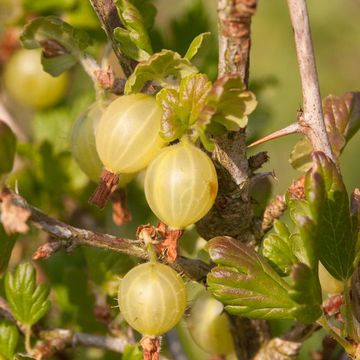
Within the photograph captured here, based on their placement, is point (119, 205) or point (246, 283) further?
point (119, 205)

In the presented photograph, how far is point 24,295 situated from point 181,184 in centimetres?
42

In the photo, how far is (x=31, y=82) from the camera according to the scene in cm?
186

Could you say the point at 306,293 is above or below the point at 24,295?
above

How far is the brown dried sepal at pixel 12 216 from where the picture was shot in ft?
2.90

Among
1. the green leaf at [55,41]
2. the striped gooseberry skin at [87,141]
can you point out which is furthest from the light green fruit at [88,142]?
the green leaf at [55,41]

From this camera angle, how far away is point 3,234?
113 centimetres

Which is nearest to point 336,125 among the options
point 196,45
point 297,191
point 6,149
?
point 297,191

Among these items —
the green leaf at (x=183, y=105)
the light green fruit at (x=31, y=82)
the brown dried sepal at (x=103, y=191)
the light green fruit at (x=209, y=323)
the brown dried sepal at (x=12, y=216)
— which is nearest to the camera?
the brown dried sepal at (x=12, y=216)

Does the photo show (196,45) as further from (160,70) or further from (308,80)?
(308,80)

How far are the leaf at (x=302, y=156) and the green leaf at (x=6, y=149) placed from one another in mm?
472

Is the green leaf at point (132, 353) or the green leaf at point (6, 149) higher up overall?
the green leaf at point (6, 149)

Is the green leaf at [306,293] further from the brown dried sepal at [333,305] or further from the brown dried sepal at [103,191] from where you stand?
the brown dried sepal at [103,191]

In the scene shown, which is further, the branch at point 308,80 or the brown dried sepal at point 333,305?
the brown dried sepal at point 333,305

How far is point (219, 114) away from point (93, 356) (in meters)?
1.09
